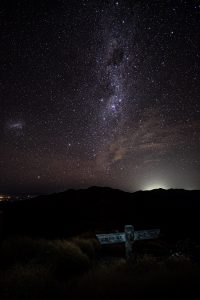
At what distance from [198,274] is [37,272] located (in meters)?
4.20

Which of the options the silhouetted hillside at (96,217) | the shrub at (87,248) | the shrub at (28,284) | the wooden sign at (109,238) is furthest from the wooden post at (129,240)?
the silhouetted hillside at (96,217)

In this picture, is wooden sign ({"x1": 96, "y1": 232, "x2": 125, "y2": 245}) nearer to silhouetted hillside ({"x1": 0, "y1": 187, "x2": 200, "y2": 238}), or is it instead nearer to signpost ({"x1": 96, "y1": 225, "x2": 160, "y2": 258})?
signpost ({"x1": 96, "y1": 225, "x2": 160, "y2": 258})

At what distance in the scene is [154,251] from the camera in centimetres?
1121

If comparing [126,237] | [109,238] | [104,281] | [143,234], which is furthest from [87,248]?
[104,281]

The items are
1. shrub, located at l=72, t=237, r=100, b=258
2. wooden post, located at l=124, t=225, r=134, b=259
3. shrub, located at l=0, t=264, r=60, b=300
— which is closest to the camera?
shrub, located at l=0, t=264, r=60, b=300

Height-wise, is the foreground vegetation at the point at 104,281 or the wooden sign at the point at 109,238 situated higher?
the wooden sign at the point at 109,238

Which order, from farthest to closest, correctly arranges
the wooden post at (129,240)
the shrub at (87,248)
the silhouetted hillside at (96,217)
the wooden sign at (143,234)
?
1. the silhouetted hillside at (96,217)
2. the shrub at (87,248)
3. the wooden sign at (143,234)
4. the wooden post at (129,240)

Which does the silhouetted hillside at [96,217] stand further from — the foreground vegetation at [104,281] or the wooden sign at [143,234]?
the foreground vegetation at [104,281]

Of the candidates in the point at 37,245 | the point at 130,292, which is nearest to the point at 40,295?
the point at 130,292

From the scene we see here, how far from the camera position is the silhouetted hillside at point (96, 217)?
62.3 ft

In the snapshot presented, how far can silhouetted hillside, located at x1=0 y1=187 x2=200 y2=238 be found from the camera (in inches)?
748

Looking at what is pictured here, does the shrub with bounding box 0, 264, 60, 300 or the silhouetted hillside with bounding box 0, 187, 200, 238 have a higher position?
the silhouetted hillside with bounding box 0, 187, 200, 238

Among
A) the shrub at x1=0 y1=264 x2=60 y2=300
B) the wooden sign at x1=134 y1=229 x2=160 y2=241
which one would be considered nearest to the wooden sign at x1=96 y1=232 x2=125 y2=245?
the wooden sign at x1=134 y1=229 x2=160 y2=241

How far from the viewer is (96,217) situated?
25859 millimetres
